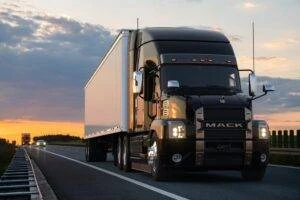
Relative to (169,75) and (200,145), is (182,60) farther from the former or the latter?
(200,145)

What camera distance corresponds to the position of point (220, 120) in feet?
47.7

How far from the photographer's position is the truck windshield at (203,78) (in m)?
15.4

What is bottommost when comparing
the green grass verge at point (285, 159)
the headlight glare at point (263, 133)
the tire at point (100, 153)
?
the green grass verge at point (285, 159)

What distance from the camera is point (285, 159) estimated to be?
25938 mm

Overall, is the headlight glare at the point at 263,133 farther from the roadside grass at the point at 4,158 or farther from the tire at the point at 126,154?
the roadside grass at the point at 4,158

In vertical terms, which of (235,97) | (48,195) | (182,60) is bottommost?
→ (48,195)

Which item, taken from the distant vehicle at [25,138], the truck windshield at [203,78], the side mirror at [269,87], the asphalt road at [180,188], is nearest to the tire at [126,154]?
the asphalt road at [180,188]

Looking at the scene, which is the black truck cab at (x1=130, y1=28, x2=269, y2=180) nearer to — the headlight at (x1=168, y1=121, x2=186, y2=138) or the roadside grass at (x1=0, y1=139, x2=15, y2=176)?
the headlight at (x1=168, y1=121, x2=186, y2=138)

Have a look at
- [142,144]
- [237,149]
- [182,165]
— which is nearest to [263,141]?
[237,149]

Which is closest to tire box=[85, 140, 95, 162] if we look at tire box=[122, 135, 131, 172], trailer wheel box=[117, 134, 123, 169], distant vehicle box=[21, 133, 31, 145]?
trailer wheel box=[117, 134, 123, 169]

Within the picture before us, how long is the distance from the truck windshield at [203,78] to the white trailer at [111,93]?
3.52 m

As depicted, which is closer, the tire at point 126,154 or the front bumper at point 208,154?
the front bumper at point 208,154

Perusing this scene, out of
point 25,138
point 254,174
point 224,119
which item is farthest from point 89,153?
point 25,138

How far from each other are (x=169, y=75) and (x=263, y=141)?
8.84 feet
